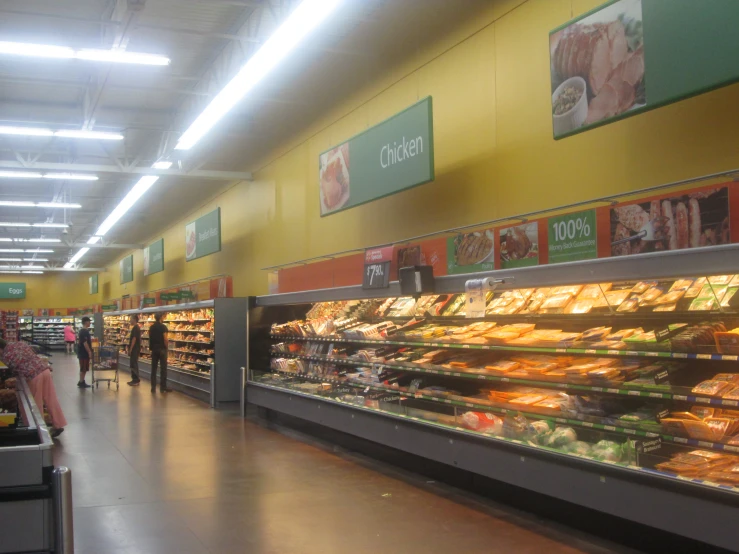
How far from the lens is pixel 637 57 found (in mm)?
4859

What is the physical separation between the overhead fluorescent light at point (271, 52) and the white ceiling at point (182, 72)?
0.35 metres

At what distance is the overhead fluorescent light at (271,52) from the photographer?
5.53 m

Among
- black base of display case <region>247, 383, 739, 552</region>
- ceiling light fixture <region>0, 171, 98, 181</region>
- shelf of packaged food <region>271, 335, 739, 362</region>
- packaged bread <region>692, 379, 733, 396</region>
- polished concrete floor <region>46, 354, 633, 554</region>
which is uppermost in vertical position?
ceiling light fixture <region>0, 171, 98, 181</region>

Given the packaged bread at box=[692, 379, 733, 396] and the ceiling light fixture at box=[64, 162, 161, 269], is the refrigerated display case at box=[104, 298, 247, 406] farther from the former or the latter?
the packaged bread at box=[692, 379, 733, 396]

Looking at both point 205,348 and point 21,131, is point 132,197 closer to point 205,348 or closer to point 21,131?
point 205,348

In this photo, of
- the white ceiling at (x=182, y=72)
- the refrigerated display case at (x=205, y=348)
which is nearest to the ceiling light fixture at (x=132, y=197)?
the white ceiling at (x=182, y=72)

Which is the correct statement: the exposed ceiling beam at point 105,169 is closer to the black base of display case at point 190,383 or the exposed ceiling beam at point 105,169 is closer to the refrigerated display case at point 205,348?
the refrigerated display case at point 205,348

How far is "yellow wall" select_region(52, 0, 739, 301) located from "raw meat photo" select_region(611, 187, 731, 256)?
18.1 inches

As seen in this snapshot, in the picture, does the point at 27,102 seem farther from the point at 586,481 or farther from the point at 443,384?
the point at 586,481

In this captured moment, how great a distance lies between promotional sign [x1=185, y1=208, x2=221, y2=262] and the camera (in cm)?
1441

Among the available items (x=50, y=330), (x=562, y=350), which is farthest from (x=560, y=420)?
(x=50, y=330)

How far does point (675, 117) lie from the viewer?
5375mm

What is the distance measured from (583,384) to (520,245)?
1.81 metres

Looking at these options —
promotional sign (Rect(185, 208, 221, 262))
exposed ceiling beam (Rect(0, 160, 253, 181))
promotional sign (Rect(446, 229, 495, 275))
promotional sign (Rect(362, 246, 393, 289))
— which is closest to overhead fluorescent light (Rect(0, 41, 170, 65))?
promotional sign (Rect(362, 246, 393, 289))
